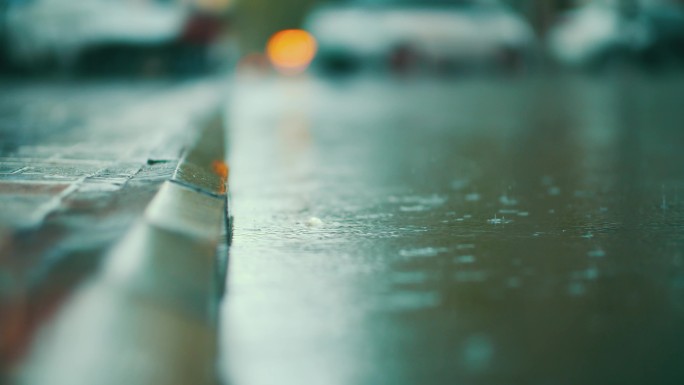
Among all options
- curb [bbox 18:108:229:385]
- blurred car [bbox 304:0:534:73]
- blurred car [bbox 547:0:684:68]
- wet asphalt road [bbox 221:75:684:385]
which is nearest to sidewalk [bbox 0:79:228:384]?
curb [bbox 18:108:229:385]

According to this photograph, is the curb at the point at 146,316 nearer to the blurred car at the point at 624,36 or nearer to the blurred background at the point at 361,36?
the blurred background at the point at 361,36

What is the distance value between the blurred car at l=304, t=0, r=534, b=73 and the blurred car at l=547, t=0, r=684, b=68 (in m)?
2.37

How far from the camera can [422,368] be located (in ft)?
5.52

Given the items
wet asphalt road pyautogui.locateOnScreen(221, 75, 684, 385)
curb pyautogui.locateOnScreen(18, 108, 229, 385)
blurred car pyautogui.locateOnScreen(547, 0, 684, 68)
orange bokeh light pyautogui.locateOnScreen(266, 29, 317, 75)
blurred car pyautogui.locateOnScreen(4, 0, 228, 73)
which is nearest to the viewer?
curb pyautogui.locateOnScreen(18, 108, 229, 385)

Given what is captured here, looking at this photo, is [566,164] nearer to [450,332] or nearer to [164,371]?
[450,332]

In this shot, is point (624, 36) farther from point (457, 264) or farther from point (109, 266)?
point (109, 266)

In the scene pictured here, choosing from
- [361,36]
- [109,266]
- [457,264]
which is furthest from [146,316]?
[361,36]

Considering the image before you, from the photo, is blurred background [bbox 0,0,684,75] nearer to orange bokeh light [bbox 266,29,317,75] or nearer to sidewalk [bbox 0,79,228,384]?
orange bokeh light [bbox 266,29,317,75]

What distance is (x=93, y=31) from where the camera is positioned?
1198 cm

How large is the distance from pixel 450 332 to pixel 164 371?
0.60 meters

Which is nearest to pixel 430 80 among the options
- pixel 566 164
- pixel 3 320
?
pixel 566 164

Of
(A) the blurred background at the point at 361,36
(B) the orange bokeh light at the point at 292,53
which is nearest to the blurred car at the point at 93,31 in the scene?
(A) the blurred background at the point at 361,36

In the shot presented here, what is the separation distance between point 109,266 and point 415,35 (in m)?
12.8

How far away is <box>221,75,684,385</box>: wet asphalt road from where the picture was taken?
5.64 ft
